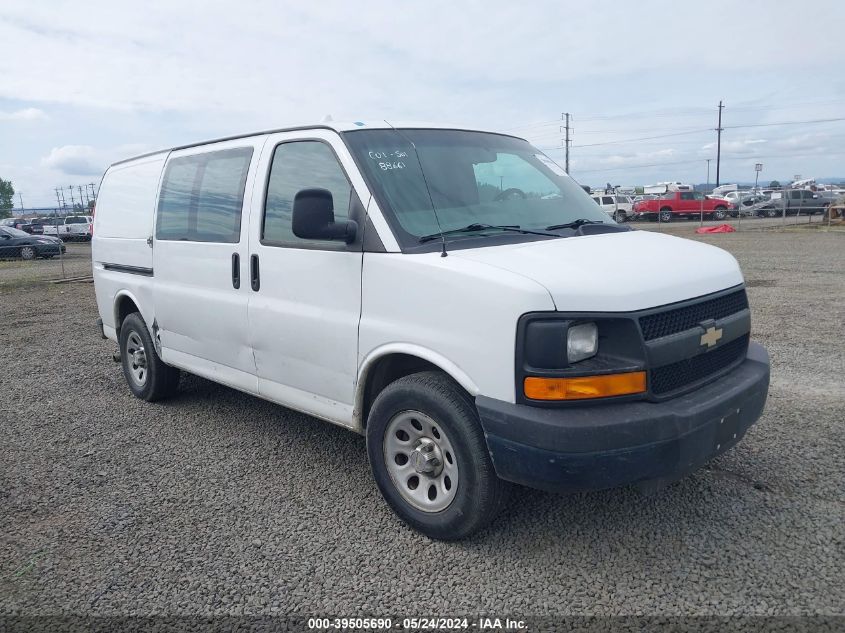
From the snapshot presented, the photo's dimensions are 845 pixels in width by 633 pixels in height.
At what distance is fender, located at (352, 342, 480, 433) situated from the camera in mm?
3102

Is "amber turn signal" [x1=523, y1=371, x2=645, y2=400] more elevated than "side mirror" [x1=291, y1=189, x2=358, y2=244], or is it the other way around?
"side mirror" [x1=291, y1=189, x2=358, y2=244]

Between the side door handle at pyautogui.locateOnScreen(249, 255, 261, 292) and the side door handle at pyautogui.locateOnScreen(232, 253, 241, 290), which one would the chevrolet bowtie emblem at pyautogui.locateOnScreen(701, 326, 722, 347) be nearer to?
the side door handle at pyautogui.locateOnScreen(249, 255, 261, 292)

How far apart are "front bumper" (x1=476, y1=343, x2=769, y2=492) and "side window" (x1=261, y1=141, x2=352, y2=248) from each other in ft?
4.75

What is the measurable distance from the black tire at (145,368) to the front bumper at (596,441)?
11.9 feet

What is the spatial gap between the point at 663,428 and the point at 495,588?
1.02 metres

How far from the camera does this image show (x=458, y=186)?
3.86m

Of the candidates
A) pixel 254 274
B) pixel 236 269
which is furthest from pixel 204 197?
pixel 254 274

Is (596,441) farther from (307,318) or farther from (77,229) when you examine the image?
(77,229)

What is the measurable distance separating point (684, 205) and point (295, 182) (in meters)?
37.4

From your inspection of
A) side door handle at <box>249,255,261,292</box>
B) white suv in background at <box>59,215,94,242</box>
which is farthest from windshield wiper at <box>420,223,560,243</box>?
white suv in background at <box>59,215,94,242</box>

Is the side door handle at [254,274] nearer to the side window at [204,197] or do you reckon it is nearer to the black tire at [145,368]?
the side window at [204,197]

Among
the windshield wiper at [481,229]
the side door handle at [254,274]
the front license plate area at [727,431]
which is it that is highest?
the windshield wiper at [481,229]

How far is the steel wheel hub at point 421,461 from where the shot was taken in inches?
130

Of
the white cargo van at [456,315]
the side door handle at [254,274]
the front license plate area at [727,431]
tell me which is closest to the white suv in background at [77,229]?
the white cargo van at [456,315]
